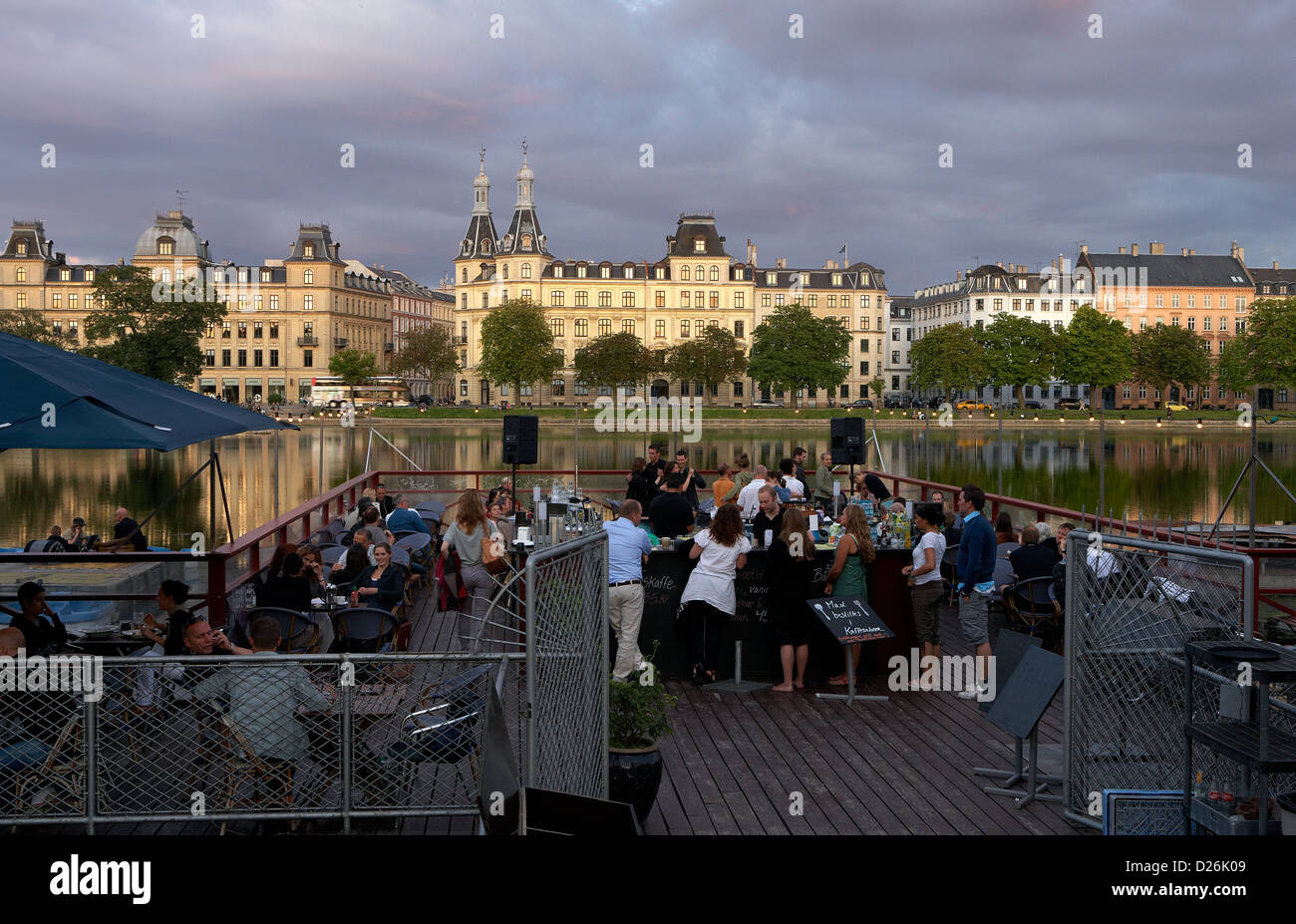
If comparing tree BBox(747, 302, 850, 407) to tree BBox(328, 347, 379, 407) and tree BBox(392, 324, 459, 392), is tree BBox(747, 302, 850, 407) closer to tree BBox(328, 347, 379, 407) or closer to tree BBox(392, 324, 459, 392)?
tree BBox(392, 324, 459, 392)

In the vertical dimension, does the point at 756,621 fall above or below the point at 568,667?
below

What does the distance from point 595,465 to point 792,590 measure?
4171cm

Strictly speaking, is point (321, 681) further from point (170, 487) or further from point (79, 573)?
point (170, 487)

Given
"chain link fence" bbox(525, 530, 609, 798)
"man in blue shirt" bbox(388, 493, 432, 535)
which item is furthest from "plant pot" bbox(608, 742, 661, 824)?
"man in blue shirt" bbox(388, 493, 432, 535)

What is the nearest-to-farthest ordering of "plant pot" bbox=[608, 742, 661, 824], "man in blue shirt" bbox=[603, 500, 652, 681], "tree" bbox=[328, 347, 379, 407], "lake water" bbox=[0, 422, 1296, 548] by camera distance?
"plant pot" bbox=[608, 742, 661, 824]
"man in blue shirt" bbox=[603, 500, 652, 681]
"lake water" bbox=[0, 422, 1296, 548]
"tree" bbox=[328, 347, 379, 407]

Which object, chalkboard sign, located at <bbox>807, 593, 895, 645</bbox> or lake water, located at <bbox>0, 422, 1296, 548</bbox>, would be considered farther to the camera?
lake water, located at <bbox>0, 422, 1296, 548</bbox>

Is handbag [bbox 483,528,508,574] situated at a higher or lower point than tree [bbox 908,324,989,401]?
lower

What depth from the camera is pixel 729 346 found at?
98.9 meters

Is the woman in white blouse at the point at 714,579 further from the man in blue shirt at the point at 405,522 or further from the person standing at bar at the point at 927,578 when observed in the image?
the man in blue shirt at the point at 405,522

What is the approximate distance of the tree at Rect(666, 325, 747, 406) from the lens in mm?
97750

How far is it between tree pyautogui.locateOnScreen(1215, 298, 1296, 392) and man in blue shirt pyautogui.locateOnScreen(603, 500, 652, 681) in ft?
304

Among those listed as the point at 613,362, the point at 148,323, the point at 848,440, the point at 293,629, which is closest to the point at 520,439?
the point at 848,440

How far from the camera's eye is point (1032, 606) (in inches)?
381

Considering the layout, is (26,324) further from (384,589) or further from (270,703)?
(270,703)
